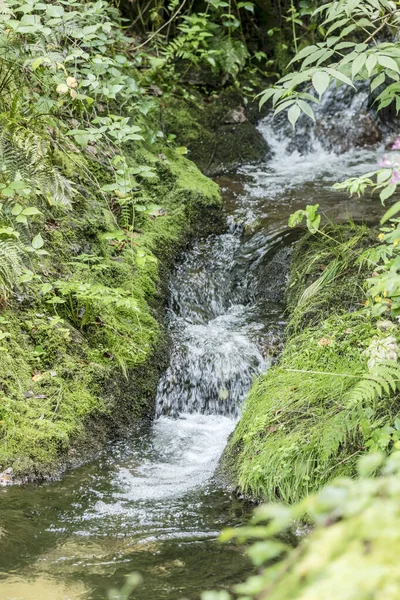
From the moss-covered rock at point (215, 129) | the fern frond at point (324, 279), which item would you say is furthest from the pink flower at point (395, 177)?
the moss-covered rock at point (215, 129)

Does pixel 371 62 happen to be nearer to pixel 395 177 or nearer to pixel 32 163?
pixel 395 177

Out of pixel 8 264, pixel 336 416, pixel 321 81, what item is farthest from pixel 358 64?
pixel 8 264

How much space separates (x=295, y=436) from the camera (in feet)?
11.4

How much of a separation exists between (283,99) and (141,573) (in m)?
2.25

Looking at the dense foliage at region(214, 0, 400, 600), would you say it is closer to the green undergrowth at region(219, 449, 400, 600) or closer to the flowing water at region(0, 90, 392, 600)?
the green undergrowth at region(219, 449, 400, 600)

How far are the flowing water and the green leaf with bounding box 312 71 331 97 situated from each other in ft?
6.72

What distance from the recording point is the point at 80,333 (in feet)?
15.1

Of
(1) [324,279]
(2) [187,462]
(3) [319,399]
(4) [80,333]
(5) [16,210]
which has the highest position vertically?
(5) [16,210]

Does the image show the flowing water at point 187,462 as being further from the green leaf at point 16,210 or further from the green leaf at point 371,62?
the green leaf at point 371,62

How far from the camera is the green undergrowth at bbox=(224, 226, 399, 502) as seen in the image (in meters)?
3.23

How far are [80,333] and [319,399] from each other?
1.81 meters

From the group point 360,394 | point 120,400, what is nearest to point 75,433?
point 120,400

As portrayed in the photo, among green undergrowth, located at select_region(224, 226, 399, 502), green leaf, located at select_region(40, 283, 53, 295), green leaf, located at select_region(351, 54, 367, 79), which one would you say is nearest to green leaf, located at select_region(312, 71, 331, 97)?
green leaf, located at select_region(351, 54, 367, 79)

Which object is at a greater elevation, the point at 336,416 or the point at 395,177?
the point at 395,177
